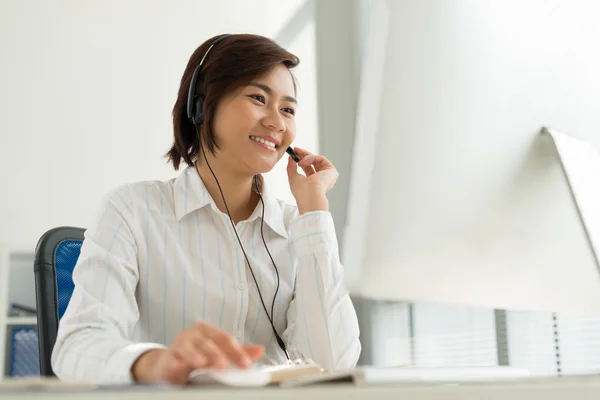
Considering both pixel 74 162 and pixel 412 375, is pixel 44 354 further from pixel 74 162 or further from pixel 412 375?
pixel 74 162

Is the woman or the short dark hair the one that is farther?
the short dark hair

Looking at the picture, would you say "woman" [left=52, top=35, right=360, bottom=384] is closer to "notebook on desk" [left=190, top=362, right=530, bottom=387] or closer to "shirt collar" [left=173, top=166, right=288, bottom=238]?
"shirt collar" [left=173, top=166, right=288, bottom=238]

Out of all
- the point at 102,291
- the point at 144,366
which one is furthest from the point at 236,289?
the point at 144,366

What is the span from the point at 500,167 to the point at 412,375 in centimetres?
29

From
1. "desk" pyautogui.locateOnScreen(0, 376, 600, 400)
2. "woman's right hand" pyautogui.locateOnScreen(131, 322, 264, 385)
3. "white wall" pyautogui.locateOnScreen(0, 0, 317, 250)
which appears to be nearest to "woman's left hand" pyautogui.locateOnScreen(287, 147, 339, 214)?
"woman's right hand" pyautogui.locateOnScreen(131, 322, 264, 385)

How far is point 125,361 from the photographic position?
27.1 inches

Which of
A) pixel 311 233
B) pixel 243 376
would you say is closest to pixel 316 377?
pixel 243 376

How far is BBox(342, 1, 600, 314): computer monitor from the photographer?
24.1 inches

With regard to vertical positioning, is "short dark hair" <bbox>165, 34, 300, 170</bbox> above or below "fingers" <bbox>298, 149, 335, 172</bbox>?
above

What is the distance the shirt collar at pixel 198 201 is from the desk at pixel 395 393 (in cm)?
93

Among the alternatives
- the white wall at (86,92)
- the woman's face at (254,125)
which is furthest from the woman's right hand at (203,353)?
the white wall at (86,92)

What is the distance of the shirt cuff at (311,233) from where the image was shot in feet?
3.99

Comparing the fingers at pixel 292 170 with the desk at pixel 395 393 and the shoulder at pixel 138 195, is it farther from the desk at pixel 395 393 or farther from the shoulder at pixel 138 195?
the desk at pixel 395 393

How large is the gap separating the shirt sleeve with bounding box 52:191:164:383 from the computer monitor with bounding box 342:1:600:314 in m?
0.29
